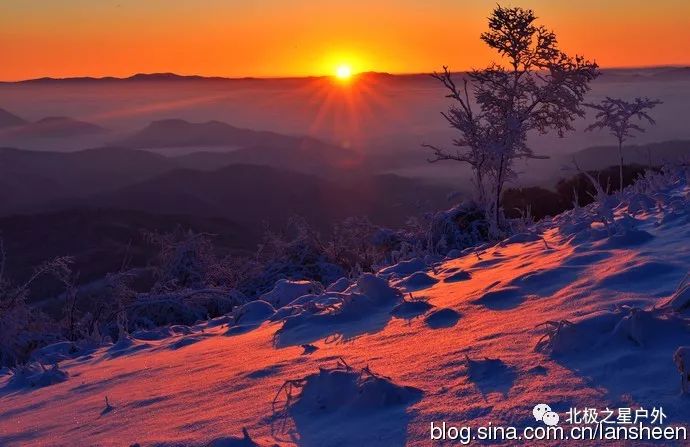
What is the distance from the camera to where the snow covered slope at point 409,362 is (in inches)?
105

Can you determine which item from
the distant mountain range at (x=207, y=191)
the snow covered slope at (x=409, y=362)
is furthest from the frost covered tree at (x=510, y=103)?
the distant mountain range at (x=207, y=191)

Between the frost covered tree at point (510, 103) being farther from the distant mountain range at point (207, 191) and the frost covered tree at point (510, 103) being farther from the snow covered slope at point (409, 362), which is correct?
the distant mountain range at point (207, 191)

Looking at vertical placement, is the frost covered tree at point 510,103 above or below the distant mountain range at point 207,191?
above

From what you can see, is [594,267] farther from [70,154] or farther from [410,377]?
[70,154]

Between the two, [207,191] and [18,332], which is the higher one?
[18,332]

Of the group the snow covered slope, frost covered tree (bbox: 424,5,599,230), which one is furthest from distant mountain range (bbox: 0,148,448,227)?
the snow covered slope

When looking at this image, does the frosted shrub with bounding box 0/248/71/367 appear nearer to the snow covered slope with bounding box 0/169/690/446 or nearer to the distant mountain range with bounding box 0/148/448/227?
the snow covered slope with bounding box 0/169/690/446

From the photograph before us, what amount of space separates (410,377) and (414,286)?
8.34ft

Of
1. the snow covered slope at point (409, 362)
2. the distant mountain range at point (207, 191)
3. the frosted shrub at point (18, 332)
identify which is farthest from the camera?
the distant mountain range at point (207, 191)

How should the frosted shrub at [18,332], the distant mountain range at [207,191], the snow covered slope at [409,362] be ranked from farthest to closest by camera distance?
the distant mountain range at [207,191], the frosted shrub at [18,332], the snow covered slope at [409,362]

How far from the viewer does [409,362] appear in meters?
3.35

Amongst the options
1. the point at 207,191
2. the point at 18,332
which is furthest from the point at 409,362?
the point at 207,191

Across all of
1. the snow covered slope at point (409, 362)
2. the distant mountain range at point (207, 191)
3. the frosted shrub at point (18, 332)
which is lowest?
the distant mountain range at point (207, 191)

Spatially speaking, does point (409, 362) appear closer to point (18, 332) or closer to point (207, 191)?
point (18, 332)
